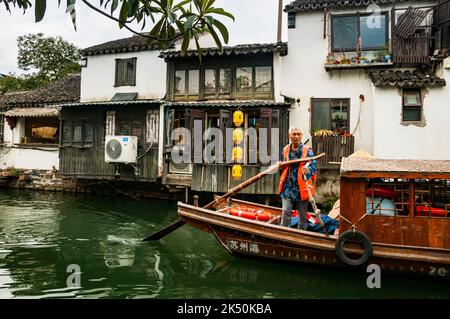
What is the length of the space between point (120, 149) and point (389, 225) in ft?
35.3

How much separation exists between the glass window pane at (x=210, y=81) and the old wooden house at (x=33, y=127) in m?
6.87

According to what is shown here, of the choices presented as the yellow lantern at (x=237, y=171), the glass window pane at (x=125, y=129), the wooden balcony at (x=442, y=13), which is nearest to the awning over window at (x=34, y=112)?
the glass window pane at (x=125, y=129)

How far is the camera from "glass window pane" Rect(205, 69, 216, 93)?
14.7 metres

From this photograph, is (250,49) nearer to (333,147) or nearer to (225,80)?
(225,80)

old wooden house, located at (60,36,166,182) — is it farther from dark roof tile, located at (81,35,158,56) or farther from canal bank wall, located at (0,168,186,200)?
canal bank wall, located at (0,168,186,200)

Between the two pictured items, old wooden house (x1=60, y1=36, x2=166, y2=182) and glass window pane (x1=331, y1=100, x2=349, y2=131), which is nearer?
glass window pane (x1=331, y1=100, x2=349, y2=131)

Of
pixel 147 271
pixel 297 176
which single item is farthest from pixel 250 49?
pixel 147 271

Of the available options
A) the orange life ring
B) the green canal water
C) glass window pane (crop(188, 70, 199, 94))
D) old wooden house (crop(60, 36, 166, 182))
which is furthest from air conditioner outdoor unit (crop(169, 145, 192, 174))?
the orange life ring

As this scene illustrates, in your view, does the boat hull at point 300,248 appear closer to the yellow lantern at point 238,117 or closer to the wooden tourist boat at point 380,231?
the wooden tourist boat at point 380,231

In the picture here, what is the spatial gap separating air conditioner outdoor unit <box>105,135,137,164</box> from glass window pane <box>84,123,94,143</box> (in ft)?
5.83

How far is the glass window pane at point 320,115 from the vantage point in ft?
44.0

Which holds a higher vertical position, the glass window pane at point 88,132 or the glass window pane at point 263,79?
the glass window pane at point 263,79
